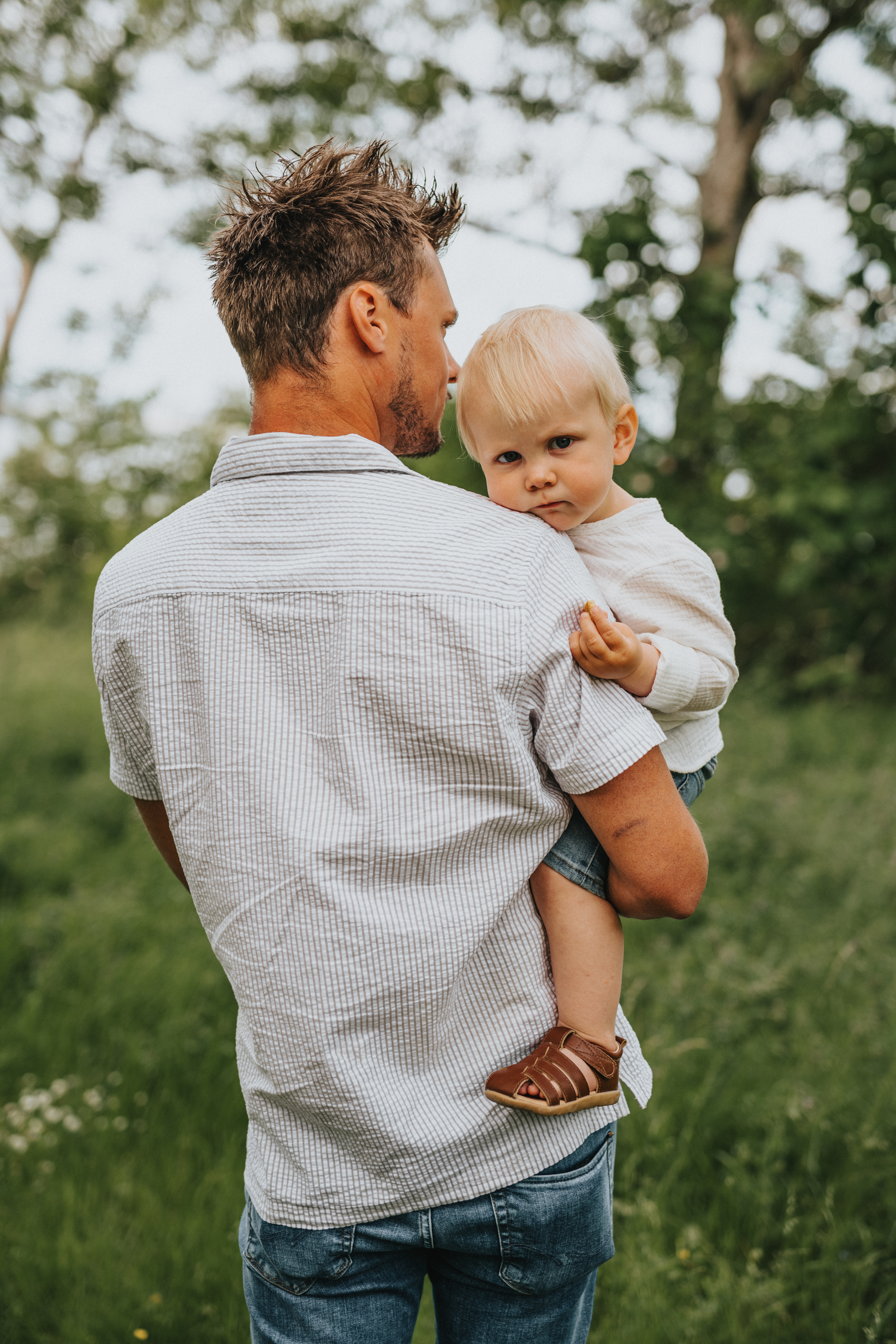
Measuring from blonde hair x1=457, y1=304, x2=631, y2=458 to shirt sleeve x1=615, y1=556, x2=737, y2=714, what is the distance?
27 centimetres

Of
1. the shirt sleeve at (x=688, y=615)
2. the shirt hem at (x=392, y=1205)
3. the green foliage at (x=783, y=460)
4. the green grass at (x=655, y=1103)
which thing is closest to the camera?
the shirt hem at (x=392, y=1205)

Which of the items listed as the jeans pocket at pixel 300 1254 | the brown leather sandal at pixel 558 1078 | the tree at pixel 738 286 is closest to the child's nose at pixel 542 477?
the brown leather sandal at pixel 558 1078

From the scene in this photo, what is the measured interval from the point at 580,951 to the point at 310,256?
3.12 feet

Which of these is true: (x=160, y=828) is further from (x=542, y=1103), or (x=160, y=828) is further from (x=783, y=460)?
(x=783, y=460)

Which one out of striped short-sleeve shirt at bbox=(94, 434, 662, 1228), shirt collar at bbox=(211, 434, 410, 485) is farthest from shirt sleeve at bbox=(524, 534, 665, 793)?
shirt collar at bbox=(211, 434, 410, 485)

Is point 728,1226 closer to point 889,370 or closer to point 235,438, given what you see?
point 235,438

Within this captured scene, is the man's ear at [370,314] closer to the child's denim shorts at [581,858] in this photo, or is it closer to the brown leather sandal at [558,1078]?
the child's denim shorts at [581,858]

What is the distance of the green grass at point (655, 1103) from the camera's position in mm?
2332

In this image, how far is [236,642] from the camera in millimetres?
1193

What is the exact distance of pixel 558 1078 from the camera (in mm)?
1210

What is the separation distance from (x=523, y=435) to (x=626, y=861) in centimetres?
65

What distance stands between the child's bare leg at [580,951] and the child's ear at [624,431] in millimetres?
699

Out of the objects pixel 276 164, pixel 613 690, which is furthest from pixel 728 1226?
pixel 276 164

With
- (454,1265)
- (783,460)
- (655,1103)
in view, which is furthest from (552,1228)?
(783,460)
